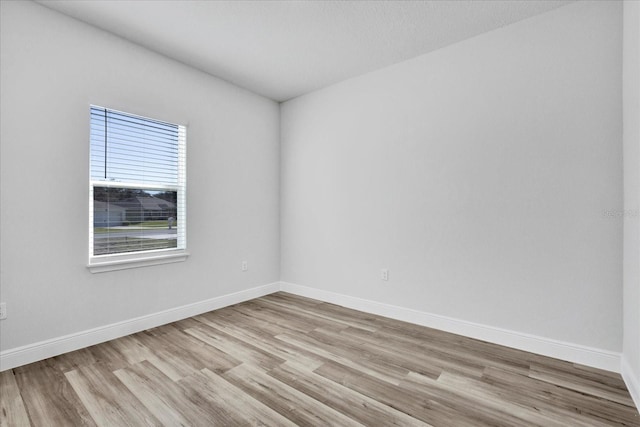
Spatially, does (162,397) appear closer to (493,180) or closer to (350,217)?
(350,217)

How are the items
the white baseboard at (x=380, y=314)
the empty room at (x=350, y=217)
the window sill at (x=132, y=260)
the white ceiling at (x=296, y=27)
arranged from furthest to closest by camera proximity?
the window sill at (x=132, y=260)
the white ceiling at (x=296, y=27)
the white baseboard at (x=380, y=314)
the empty room at (x=350, y=217)

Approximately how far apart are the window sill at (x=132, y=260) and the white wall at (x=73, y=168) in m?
0.06

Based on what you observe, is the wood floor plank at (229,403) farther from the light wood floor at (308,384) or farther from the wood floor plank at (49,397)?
the wood floor plank at (49,397)

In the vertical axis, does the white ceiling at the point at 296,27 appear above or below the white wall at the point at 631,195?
above

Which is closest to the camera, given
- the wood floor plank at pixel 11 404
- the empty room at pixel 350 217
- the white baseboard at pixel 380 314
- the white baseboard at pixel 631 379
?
the wood floor plank at pixel 11 404

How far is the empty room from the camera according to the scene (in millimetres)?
1864

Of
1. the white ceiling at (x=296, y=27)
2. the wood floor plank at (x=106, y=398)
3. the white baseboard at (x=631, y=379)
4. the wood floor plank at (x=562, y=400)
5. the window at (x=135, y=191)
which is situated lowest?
the wood floor plank at (x=562, y=400)

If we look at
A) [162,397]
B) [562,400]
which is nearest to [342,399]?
[162,397]

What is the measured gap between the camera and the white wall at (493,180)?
84.2 inches

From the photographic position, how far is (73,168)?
240 cm

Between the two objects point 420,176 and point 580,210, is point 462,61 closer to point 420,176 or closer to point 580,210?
point 420,176

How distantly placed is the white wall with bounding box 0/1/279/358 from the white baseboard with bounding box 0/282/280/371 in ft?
0.14

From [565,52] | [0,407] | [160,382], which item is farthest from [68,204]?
[565,52]

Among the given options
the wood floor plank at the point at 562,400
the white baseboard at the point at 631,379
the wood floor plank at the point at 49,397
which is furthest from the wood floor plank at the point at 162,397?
the white baseboard at the point at 631,379
